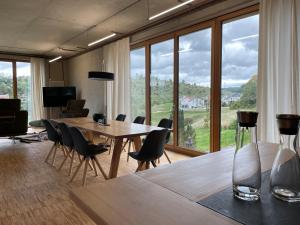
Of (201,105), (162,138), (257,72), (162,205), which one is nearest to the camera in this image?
(162,205)

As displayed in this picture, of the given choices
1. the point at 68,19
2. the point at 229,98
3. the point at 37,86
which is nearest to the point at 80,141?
the point at 229,98

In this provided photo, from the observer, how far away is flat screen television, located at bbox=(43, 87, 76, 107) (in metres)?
9.57

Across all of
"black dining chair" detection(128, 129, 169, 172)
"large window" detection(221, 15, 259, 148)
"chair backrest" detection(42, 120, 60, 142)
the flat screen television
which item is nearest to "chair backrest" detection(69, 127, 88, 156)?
"black dining chair" detection(128, 129, 169, 172)

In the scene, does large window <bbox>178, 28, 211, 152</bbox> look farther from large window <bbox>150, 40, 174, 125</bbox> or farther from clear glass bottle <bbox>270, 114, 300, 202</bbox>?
clear glass bottle <bbox>270, 114, 300, 202</bbox>

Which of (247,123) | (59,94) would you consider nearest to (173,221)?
(247,123)

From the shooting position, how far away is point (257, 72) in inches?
151

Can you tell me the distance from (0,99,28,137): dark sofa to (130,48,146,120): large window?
2922 mm

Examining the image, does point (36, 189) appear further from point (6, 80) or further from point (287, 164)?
point (6, 80)

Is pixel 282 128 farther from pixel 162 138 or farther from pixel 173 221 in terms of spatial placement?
pixel 162 138

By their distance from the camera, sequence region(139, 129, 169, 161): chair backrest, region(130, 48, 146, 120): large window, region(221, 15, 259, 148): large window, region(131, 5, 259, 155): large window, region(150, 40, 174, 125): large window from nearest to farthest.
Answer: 1. region(139, 129, 169, 161): chair backrest
2. region(221, 15, 259, 148): large window
3. region(131, 5, 259, 155): large window
4. region(150, 40, 174, 125): large window
5. region(130, 48, 146, 120): large window

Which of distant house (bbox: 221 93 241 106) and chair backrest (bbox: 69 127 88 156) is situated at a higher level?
distant house (bbox: 221 93 241 106)

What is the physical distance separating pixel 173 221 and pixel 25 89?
34.7ft

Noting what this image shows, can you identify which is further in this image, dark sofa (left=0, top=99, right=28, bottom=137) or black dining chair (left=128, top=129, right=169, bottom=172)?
dark sofa (left=0, top=99, right=28, bottom=137)

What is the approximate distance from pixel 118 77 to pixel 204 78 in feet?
9.49
